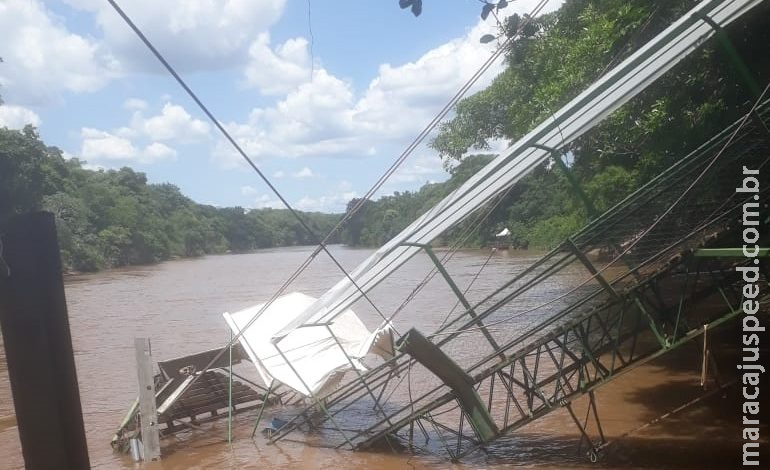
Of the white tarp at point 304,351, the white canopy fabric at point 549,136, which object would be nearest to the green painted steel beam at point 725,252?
the white canopy fabric at point 549,136

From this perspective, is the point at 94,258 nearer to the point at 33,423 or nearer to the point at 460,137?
the point at 460,137

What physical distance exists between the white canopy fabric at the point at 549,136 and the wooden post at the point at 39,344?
6.03 metres

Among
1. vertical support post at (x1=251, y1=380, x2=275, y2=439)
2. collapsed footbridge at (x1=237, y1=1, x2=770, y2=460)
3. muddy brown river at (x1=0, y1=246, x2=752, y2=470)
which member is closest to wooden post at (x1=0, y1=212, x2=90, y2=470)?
collapsed footbridge at (x1=237, y1=1, x2=770, y2=460)

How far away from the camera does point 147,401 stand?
28.8 feet

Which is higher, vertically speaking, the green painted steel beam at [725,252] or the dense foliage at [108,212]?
the dense foliage at [108,212]

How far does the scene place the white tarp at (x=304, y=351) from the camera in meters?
9.04

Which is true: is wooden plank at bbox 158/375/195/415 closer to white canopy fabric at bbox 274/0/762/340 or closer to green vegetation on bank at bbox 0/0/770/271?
white canopy fabric at bbox 274/0/762/340

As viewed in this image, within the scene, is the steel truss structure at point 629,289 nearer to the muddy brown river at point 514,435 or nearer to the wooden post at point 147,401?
the muddy brown river at point 514,435

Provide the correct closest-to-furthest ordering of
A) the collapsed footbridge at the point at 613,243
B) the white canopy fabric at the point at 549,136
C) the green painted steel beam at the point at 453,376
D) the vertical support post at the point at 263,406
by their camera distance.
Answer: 1. the white canopy fabric at the point at 549,136
2. the collapsed footbridge at the point at 613,243
3. the green painted steel beam at the point at 453,376
4. the vertical support post at the point at 263,406

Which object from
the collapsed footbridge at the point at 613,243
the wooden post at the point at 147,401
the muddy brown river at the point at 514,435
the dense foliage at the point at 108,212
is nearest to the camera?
the collapsed footbridge at the point at 613,243

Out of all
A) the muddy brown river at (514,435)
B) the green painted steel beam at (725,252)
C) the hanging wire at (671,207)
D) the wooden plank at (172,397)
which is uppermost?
the hanging wire at (671,207)

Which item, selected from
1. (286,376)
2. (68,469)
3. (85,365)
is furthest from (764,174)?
(85,365)

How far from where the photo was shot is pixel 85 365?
58.0ft

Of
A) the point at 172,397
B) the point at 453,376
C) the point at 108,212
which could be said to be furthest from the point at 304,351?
the point at 108,212
